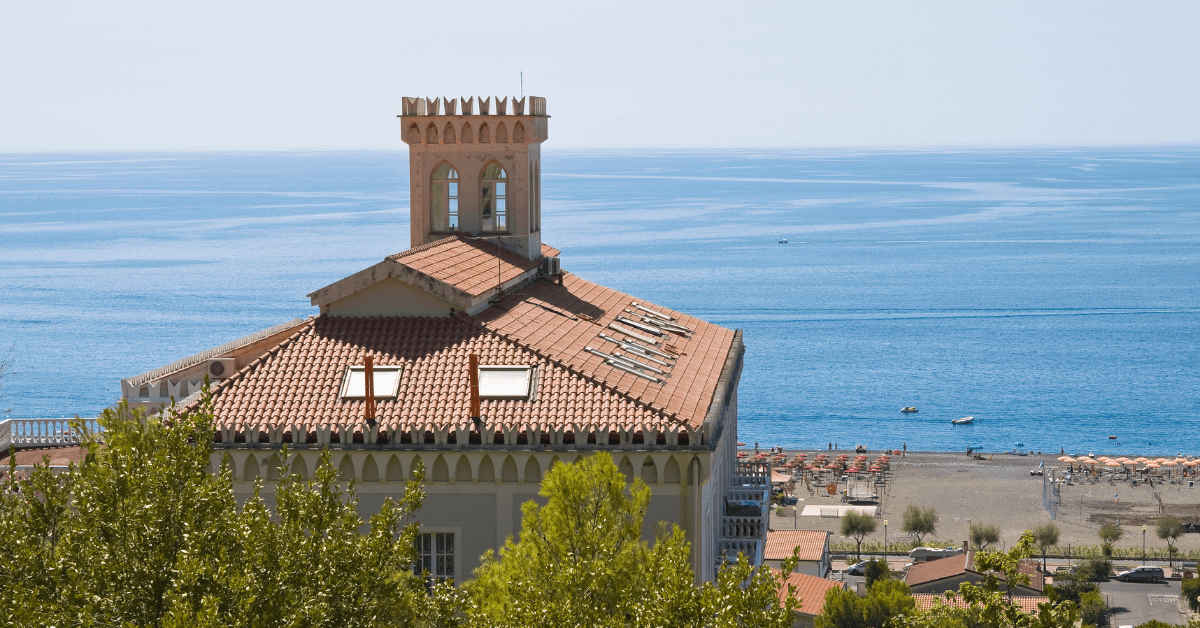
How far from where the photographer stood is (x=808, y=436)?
125938 mm

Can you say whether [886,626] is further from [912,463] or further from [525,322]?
[912,463]

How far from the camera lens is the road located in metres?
67.3

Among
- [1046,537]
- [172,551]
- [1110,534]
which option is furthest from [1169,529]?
[172,551]

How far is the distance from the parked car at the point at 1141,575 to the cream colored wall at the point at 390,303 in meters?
54.3

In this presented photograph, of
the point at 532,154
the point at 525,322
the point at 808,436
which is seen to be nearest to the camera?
the point at 525,322

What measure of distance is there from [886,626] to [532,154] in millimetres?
27584

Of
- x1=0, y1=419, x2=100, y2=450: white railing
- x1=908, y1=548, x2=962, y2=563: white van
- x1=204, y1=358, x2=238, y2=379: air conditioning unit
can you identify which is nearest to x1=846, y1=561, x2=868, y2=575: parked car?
x1=908, y1=548, x2=962, y2=563: white van

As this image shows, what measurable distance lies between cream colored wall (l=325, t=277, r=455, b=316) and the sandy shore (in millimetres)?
59036

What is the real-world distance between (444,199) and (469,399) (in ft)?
43.8

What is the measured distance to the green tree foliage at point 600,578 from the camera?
48.5 ft

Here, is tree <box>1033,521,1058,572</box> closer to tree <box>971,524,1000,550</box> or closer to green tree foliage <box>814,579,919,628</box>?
tree <box>971,524,1000,550</box>

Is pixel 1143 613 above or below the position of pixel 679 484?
below

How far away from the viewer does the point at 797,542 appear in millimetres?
74125

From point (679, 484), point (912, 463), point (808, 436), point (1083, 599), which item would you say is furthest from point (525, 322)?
point (808, 436)
